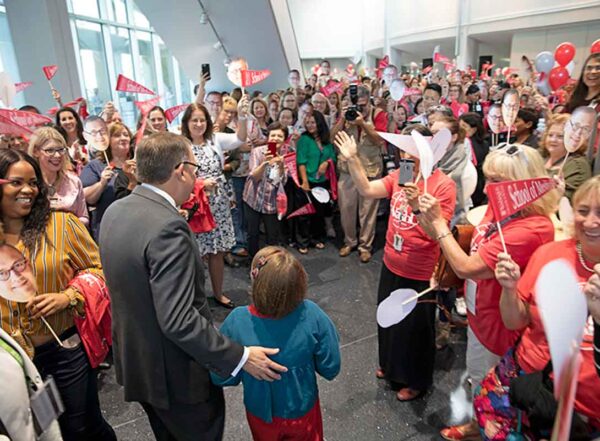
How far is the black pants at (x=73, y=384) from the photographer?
1.47 meters

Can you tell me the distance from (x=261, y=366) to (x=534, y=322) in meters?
0.85

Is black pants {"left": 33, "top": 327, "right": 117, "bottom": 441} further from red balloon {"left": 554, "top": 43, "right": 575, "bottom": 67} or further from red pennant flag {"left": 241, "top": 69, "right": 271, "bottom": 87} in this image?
red balloon {"left": 554, "top": 43, "right": 575, "bottom": 67}

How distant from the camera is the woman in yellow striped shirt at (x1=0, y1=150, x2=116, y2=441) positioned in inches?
54.9

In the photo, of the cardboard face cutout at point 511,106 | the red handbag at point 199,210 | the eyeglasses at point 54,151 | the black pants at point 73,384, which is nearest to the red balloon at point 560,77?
the cardboard face cutout at point 511,106

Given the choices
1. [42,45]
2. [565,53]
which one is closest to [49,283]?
[42,45]

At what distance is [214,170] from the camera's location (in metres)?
2.93

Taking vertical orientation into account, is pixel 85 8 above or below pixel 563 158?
above

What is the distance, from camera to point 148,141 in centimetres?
124

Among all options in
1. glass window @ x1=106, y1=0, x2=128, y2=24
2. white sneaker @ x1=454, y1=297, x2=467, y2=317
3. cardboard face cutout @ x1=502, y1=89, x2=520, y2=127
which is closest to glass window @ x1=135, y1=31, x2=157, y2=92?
glass window @ x1=106, y1=0, x2=128, y2=24

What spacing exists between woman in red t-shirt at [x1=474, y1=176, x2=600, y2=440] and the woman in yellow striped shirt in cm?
144

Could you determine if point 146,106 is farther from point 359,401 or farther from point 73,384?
point 359,401

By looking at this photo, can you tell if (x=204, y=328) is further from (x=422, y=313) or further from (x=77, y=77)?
(x=77, y=77)

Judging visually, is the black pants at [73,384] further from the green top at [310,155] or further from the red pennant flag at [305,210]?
the green top at [310,155]

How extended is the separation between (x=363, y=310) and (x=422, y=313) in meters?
1.01
